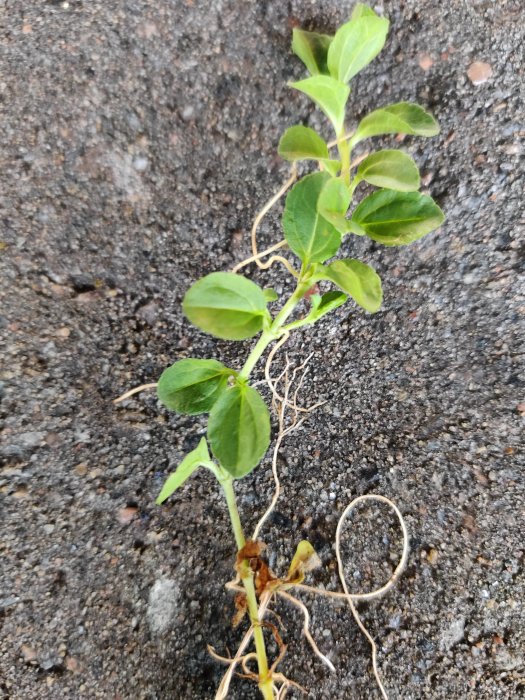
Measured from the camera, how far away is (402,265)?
86cm

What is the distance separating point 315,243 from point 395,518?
1.42ft

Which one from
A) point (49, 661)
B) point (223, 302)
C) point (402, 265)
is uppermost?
point (402, 265)

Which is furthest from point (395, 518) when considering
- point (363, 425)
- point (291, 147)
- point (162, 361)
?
point (291, 147)

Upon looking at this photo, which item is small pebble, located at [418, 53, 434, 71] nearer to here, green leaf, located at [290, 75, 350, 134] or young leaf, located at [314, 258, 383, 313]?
green leaf, located at [290, 75, 350, 134]

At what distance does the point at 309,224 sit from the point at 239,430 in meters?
0.25

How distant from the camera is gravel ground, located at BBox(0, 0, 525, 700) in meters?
0.78

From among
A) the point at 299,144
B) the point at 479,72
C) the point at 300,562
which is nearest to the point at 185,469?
the point at 300,562

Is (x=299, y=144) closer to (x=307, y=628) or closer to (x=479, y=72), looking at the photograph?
(x=479, y=72)

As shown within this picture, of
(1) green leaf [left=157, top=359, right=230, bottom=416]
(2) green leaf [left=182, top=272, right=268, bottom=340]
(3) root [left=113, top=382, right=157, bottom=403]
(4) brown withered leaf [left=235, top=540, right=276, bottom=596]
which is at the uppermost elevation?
(2) green leaf [left=182, top=272, right=268, bottom=340]

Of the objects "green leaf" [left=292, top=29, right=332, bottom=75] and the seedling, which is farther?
"green leaf" [left=292, top=29, right=332, bottom=75]

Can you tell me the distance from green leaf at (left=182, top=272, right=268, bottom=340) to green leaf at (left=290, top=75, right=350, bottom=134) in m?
0.25

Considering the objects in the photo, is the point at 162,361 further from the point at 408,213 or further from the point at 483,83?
the point at 483,83

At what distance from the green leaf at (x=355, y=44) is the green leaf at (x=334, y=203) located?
0.25 m

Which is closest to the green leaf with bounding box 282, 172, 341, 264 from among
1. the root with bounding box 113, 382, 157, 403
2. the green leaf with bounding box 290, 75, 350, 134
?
the green leaf with bounding box 290, 75, 350, 134
